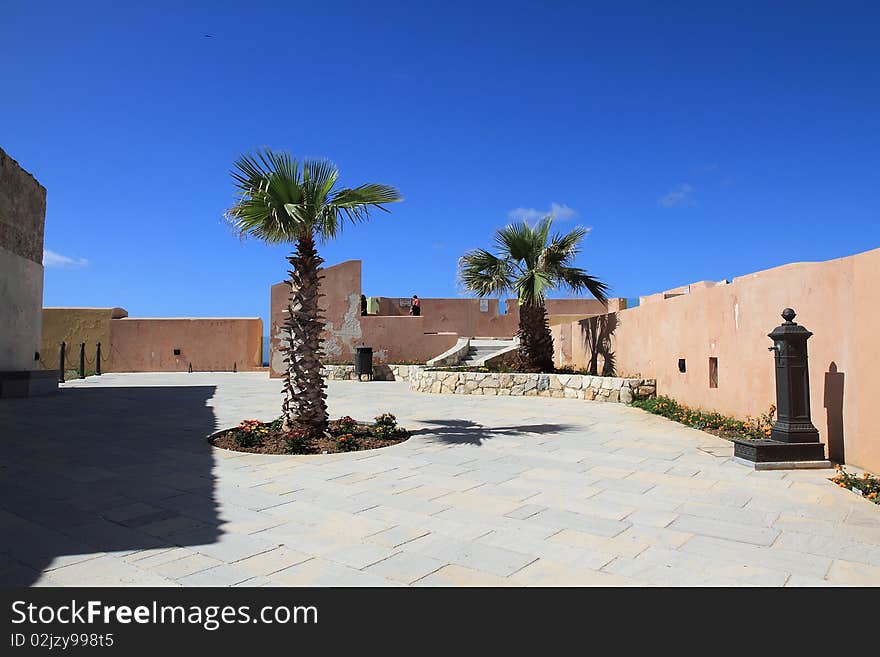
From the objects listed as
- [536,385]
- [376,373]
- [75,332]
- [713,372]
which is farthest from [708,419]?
[75,332]

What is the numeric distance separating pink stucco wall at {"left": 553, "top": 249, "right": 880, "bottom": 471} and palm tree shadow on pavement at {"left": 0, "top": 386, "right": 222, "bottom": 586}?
19.2 ft

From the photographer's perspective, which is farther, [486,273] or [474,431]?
[486,273]

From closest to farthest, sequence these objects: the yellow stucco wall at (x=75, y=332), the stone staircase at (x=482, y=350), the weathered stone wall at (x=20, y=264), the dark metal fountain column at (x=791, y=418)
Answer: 1. the dark metal fountain column at (x=791, y=418)
2. the weathered stone wall at (x=20, y=264)
3. the stone staircase at (x=482, y=350)
4. the yellow stucco wall at (x=75, y=332)

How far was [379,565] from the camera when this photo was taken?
3275mm

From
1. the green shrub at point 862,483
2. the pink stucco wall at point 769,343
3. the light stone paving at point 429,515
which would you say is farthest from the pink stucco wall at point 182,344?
the green shrub at point 862,483

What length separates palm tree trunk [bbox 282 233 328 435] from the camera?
7234 mm

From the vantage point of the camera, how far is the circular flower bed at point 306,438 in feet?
22.3

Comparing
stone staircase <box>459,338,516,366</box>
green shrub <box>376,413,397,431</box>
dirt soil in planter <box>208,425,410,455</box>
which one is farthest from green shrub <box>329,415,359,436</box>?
stone staircase <box>459,338,516,366</box>

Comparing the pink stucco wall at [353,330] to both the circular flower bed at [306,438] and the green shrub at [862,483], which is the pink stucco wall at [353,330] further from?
the green shrub at [862,483]

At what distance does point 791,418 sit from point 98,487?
6670 mm

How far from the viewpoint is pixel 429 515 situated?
4277 millimetres

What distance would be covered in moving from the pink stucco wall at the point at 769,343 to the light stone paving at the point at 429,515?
0.78 m

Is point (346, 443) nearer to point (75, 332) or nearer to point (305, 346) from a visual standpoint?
point (305, 346)
